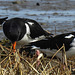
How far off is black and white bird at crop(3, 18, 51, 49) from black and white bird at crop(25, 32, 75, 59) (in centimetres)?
40

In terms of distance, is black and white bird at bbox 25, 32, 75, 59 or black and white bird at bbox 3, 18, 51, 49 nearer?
black and white bird at bbox 25, 32, 75, 59

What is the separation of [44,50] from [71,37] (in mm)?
586

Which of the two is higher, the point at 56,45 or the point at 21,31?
the point at 21,31

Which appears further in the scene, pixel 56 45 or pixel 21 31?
pixel 21 31

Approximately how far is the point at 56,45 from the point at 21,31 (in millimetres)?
1026

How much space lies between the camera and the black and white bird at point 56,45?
5.70 m

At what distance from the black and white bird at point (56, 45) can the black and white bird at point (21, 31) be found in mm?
402

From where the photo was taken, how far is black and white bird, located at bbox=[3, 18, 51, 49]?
6258 mm

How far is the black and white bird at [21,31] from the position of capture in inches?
246

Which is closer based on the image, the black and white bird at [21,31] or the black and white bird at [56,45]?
the black and white bird at [56,45]

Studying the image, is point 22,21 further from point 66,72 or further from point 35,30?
point 66,72

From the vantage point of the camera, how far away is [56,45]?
5.68 metres

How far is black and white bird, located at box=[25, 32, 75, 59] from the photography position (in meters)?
5.70

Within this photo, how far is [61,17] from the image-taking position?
12141mm
